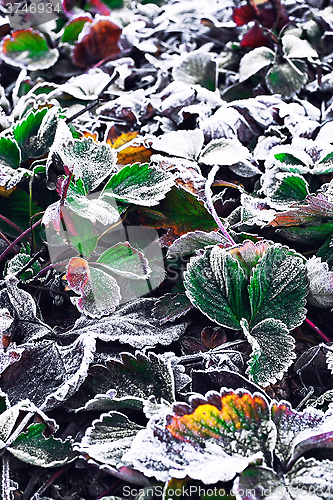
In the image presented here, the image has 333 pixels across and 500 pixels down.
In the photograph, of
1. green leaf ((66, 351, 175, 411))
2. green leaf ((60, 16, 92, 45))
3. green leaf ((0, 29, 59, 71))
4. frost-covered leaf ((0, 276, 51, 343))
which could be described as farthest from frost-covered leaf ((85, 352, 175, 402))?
green leaf ((60, 16, 92, 45))

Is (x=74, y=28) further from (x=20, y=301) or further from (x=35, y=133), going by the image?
(x=20, y=301)

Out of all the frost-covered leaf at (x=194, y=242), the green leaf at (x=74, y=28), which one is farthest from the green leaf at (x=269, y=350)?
the green leaf at (x=74, y=28)

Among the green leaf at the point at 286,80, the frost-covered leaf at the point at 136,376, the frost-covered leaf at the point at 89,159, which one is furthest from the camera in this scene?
the green leaf at the point at 286,80

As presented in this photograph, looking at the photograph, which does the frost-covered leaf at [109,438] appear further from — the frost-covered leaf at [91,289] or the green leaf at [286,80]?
the green leaf at [286,80]

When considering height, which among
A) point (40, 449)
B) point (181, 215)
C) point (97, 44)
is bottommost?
point (40, 449)

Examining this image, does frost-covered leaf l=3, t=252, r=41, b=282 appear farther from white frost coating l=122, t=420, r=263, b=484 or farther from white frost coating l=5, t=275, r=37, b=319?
white frost coating l=122, t=420, r=263, b=484

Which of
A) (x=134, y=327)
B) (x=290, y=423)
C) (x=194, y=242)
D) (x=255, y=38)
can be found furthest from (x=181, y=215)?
(x=255, y=38)
